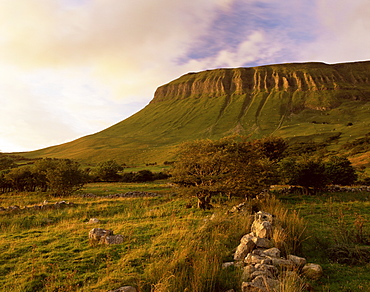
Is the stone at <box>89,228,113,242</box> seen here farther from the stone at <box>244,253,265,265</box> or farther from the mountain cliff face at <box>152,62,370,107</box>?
Result: the mountain cliff face at <box>152,62,370,107</box>

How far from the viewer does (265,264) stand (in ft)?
20.9

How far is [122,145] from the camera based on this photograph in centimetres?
12350

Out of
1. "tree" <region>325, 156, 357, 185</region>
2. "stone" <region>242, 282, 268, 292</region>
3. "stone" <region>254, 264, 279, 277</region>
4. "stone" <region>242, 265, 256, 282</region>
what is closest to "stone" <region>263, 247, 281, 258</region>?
"stone" <region>254, 264, 279, 277</region>

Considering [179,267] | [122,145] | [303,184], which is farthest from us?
[122,145]

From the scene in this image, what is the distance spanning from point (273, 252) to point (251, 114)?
494ft

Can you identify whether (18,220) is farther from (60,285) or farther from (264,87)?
(264,87)

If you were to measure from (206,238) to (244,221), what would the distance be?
2.38 meters

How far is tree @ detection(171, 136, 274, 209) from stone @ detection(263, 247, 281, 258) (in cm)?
788

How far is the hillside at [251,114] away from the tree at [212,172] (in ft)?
230

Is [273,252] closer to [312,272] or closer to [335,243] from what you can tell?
[312,272]

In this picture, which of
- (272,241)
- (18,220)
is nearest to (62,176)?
(18,220)

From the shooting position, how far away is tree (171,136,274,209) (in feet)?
51.1

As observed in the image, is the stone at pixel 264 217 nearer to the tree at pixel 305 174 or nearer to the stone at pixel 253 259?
the stone at pixel 253 259

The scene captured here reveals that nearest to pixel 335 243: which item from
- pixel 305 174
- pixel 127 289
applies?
pixel 127 289
